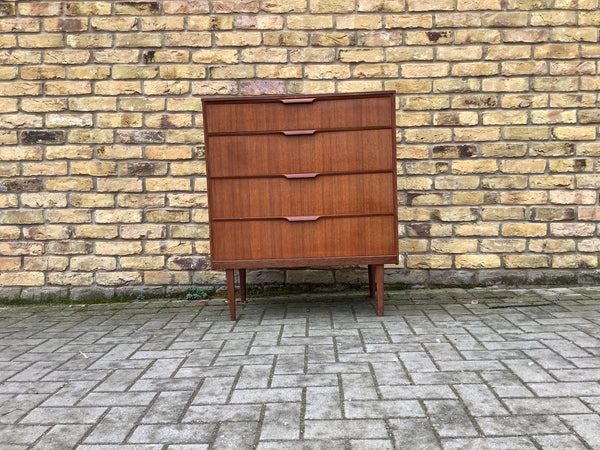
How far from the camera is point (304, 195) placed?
347 centimetres

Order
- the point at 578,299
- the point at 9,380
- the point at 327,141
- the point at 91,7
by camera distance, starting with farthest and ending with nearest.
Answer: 1. the point at 91,7
2. the point at 578,299
3. the point at 327,141
4. the point at 9,380

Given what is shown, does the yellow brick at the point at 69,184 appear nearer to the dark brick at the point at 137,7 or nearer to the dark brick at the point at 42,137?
the dark brick at the point at 42,137

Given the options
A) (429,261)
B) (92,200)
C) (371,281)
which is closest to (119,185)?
(92,200)

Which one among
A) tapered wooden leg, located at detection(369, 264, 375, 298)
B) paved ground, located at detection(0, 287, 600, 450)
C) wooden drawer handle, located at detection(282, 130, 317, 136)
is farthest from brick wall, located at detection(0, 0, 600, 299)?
wooden drawer handle, located at detection(282, 130, 317, 136)

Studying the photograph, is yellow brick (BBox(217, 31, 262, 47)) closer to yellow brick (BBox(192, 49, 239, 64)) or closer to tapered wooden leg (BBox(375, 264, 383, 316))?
yellow brick (BBox(192, 49, 239, 64))

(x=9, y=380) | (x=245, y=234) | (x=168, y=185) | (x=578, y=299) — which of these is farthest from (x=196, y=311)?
(x=578, y=299)

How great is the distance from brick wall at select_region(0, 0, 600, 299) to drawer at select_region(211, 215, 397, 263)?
97 centimetres

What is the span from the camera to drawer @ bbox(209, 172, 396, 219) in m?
3.45

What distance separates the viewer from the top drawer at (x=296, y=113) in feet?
11.2

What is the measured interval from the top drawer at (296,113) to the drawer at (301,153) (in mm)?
66

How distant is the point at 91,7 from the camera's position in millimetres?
4262

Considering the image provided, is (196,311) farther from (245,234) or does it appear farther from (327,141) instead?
(327,141)

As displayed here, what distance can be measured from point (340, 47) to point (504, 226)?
2.27m

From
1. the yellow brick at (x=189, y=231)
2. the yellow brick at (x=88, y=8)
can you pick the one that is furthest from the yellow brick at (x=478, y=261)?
the yellow brick at (x=88, y=8)
